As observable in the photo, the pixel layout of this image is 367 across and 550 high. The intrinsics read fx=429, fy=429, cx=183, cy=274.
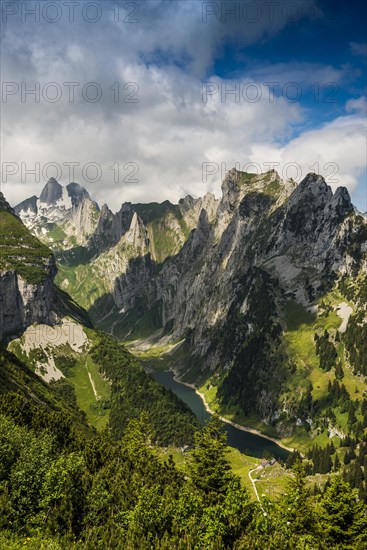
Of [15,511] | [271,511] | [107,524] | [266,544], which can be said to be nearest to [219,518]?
[266,544]

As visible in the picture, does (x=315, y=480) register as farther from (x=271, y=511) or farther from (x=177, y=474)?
(x=271, y=511)

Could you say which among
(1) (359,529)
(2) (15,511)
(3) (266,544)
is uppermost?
(2) (15,511)

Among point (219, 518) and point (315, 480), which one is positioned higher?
point (219, 518)

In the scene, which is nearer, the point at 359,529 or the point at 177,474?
the point at 359,529

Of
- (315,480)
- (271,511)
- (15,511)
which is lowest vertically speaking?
(315,480)

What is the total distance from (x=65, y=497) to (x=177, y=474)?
35038mm

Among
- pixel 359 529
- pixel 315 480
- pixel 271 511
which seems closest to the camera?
pixel 271 511

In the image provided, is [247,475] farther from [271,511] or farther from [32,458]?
[32,458]

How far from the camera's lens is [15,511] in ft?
134

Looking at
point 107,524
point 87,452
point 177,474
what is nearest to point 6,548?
point 107,524

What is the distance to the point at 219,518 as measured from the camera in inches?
1668

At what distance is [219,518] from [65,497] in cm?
1543

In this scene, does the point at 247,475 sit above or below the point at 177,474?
below

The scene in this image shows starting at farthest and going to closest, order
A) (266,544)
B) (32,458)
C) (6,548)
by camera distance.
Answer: (32,458)
(266,544)
(6,548)
